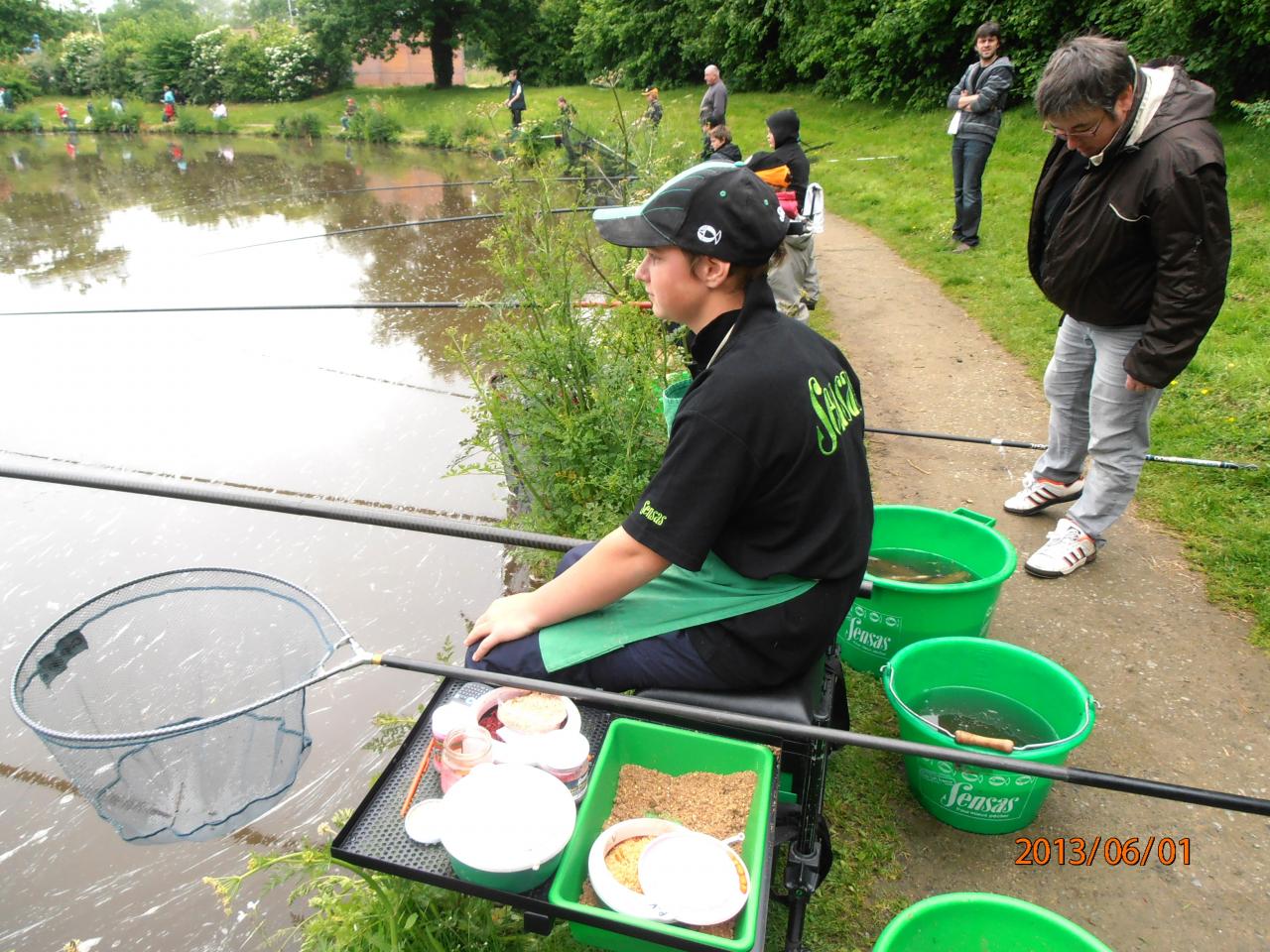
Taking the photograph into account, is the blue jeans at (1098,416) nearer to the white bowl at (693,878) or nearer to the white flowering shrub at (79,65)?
the white bowl at (693,878)

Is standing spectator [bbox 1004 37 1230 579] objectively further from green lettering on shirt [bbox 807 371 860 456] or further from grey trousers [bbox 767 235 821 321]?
grey trousers [bbox 767 235 821 321]

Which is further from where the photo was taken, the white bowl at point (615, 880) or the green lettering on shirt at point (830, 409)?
the green lettering on shirt at point (830, 409)

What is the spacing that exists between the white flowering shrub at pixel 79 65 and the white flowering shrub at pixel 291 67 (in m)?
12.1

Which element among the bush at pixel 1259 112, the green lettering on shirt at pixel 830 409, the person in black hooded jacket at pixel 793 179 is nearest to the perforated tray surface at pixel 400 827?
the green lettering on shirt at pixel 830 409

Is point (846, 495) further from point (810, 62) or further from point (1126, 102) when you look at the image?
point (810, 62)

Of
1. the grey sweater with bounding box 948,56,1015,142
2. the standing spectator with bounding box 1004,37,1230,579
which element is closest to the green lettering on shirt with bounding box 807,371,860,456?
the standing spectator with bounding box 1004,37,1230,579

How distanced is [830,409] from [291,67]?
148ft

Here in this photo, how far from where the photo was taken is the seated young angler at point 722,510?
1746mm

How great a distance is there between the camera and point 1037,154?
432 inches

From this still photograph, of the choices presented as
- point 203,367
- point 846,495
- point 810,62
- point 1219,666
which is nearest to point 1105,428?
point 1219,666

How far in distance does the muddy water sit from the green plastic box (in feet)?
4.24

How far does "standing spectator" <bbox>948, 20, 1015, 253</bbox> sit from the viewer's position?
7789 millimetres

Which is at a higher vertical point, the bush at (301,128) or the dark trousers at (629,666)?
the bush at (301,128)

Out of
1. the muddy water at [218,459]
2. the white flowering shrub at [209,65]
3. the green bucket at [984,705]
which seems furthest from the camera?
the white flowering shrub at [209,65]
